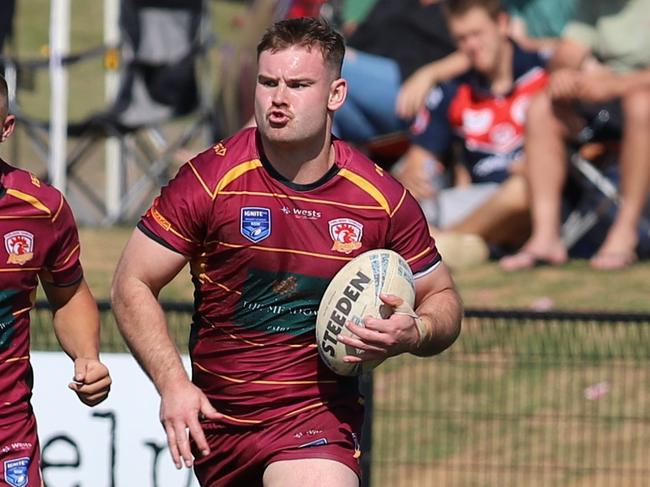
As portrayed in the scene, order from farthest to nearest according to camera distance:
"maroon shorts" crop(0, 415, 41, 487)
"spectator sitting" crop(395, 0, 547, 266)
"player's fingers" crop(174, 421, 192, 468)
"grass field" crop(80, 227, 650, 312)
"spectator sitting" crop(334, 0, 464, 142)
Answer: "spectator sitting" crop(334, 0, 464, 142) → "spectator sitting" crop(395, 0, 547, 266) → "grass field" crop(80, 227, 650, 312) → "maroon shorts" crop(0, 415, 41, 487) → "player's fingers" crop(174, 421, 192, 468)

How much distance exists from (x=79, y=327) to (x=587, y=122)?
6424 mm

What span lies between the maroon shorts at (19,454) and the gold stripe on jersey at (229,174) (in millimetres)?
1017

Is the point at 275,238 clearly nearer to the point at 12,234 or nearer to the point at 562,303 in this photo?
the point at 12,234

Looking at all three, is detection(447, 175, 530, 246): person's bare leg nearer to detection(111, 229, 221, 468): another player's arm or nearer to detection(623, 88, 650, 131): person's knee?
detection(623, 88, 650, 131): person's knee

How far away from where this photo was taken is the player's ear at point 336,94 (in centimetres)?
552

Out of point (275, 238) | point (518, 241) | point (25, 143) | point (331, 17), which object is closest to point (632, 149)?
point (518, 241)

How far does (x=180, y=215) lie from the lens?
5391 mm

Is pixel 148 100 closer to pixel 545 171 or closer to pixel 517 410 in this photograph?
pixel 545 171

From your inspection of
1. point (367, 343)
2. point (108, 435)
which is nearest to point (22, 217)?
point (367, 343)

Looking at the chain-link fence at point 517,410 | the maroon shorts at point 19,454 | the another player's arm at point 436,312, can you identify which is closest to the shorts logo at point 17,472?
the maroon shorts at point 19,454

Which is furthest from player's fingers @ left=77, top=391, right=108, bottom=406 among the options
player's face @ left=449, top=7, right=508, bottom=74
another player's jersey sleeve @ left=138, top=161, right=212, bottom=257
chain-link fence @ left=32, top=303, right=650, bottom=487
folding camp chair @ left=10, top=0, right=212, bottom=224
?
folding camp chair @ left=10, top=0, right=212, bottom=224

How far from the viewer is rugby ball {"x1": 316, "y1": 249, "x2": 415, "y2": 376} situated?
530 centimetres

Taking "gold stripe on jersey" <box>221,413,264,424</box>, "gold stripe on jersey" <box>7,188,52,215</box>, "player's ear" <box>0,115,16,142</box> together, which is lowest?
"gold stripe on jersey" <box>221,413,264,424</box>

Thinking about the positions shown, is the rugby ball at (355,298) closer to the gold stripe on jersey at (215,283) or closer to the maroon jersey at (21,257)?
the gold stripe on jersey at (215,283)
